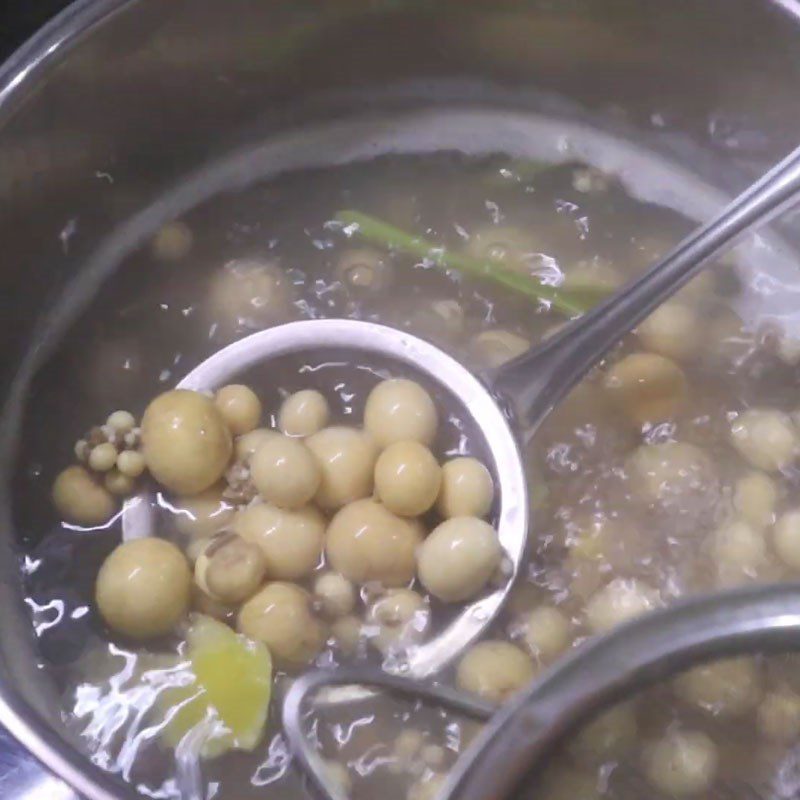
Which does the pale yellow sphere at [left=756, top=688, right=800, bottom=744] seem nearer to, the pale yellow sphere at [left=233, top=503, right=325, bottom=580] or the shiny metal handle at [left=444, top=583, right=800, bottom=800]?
the shiny metal handle at [left=444, top=583, right=800, bottom=800]

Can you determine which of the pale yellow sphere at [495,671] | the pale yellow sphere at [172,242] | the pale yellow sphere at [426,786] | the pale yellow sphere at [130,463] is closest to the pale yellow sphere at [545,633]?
the pale yellow sphere at [495,671]

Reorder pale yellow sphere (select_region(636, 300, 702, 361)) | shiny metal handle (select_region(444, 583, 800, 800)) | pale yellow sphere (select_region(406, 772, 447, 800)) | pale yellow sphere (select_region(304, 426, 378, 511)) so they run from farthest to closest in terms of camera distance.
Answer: pale yellow sphere (select_region(636, 300, 702, 361)), pale yellow sphere (select_region(304, 426, 378, 511)), pale yellow sphere (select_region(406, 772, 447, 800)), shiny metal handle (select_region(444, 583, 800, 800))

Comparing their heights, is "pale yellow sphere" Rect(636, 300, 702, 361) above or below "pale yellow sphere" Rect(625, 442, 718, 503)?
above

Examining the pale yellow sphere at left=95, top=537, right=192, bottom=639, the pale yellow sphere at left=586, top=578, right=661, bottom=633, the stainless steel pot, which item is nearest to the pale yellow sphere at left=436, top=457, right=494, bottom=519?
the pale yellow sphere at left=586, top=578, right=661, bottom=633

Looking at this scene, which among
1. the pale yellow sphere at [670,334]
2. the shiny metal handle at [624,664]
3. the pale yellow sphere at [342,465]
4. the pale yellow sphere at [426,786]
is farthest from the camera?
→ the pale yellow sphere at [670,334]

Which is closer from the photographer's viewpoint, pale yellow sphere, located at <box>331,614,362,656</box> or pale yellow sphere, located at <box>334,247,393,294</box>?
pale yellow sphere, located at <box>331,614,362,656</box>

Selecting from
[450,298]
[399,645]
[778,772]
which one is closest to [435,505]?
[399,645]

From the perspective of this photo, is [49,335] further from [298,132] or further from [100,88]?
[298,132]

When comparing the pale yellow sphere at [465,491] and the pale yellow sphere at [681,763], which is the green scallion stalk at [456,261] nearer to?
the pale yellow sphere at [465,491]
